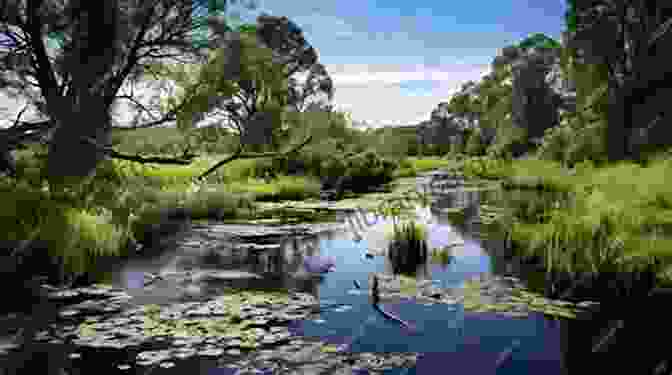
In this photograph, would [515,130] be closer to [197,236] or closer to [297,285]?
[197,236]

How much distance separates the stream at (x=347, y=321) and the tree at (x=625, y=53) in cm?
1012

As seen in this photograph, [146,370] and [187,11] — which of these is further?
[187,11]

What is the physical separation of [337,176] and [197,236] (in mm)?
13800

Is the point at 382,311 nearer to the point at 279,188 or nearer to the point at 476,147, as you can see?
the point at 279,188

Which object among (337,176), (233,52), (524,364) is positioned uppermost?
(233,52)

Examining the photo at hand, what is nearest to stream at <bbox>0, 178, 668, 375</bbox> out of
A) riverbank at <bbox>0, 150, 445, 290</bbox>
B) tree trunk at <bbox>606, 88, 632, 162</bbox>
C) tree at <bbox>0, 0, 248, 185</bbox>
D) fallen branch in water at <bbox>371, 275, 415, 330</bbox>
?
fallen branch in water at <bbox>371, 275, 415, 330</bbox>

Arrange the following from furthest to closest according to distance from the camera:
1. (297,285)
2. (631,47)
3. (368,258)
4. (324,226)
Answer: (631,47)
(324,226)
(368,258)
(297,285)

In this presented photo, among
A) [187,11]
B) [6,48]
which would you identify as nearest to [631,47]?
[187,11]

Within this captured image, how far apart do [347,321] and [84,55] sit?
28.3 ft

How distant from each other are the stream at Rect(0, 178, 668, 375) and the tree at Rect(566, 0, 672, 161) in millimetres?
10121

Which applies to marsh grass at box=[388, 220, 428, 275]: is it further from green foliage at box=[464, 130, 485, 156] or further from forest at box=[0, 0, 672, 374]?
green foliage at box=[464, 130, 485, 156]

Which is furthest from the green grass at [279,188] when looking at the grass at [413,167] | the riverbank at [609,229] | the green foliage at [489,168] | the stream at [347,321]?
the grass at [413,167]

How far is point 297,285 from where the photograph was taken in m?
6.98

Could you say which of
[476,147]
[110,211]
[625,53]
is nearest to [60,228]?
[110,211]
